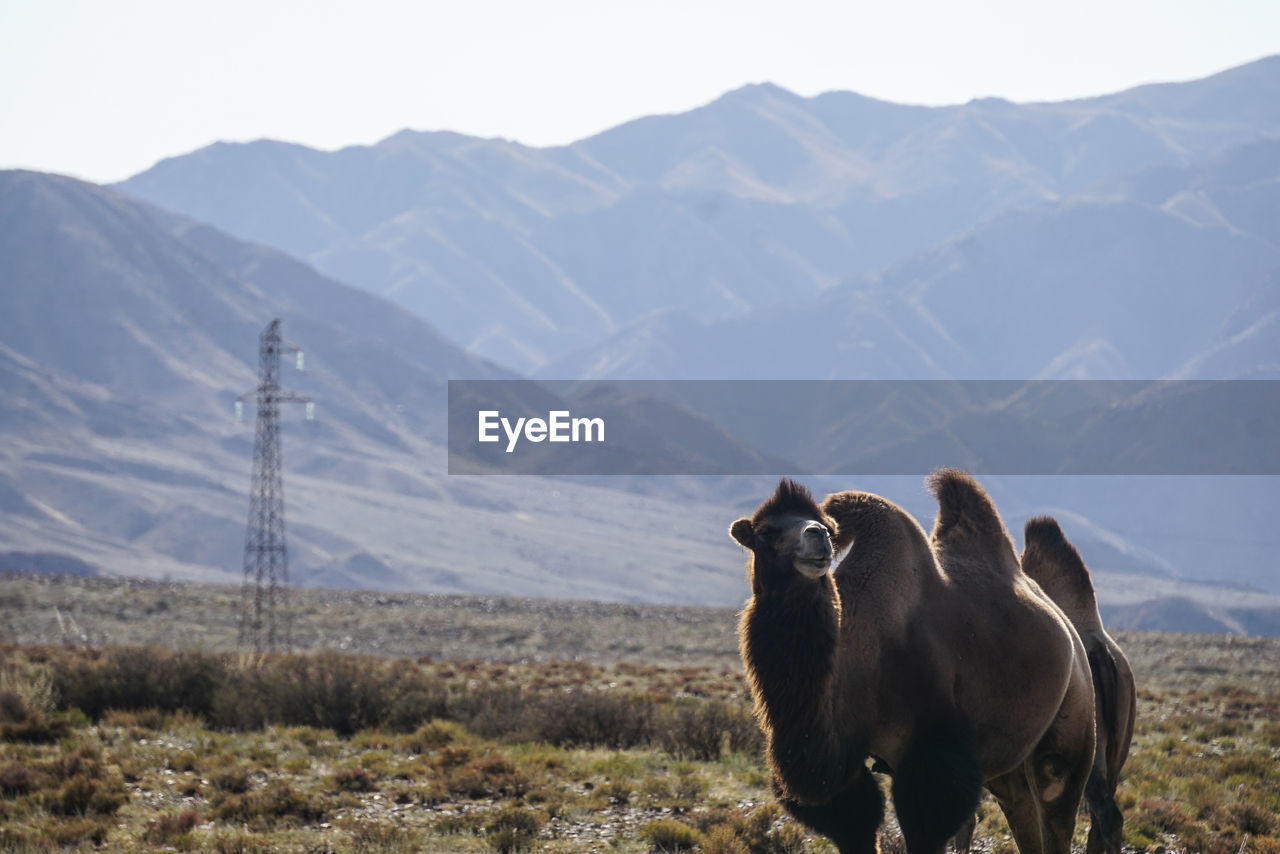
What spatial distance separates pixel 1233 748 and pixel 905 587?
41.4 ft

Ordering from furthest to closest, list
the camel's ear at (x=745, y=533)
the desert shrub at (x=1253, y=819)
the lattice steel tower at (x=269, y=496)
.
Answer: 1. the lattice steel tower at (x=269, y=496)
2. the desert shrub at (x=1253, y=819)
3. the camel's ear at (x=745, y=533)

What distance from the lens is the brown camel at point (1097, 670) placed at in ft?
30.0

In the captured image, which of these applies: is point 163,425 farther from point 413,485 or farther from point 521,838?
point 521,838

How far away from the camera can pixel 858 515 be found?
7.66 m

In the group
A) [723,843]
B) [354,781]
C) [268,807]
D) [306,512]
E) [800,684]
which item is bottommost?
[306,512]

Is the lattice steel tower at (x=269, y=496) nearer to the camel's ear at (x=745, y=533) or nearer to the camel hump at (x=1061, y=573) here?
the camel hump at (x=1061, y=573)

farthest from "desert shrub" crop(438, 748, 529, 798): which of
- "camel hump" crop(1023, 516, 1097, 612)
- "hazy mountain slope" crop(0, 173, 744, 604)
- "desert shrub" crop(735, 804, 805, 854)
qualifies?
"hazy mountain slope" crop(0, 173, 744, 604)

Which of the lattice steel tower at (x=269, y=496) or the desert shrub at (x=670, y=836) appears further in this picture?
the lattice steel tower at (x=269, y=496)

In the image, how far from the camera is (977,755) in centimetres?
713

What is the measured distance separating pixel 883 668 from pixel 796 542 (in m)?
0.86

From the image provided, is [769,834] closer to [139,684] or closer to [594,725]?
[594,725]

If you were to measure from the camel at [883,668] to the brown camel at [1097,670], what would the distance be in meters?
1.47

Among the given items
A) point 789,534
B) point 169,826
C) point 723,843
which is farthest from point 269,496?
point 789,534

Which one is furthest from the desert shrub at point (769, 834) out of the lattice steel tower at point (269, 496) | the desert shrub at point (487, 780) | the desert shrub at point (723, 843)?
the lattice steel tower at point (269, 496)
